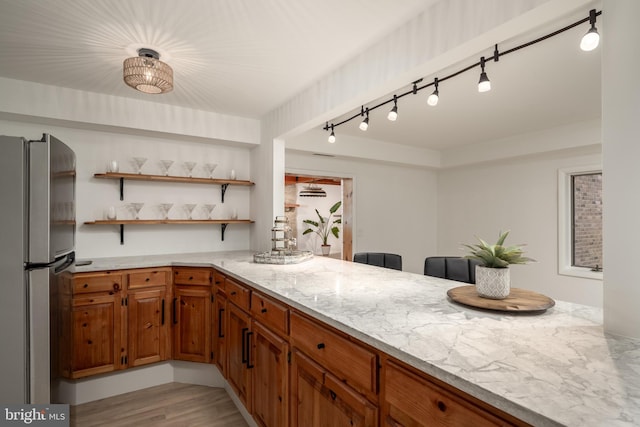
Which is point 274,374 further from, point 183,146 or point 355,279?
point 183,146

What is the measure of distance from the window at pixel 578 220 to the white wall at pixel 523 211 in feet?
0.25

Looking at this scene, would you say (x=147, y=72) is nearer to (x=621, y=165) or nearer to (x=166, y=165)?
(x=166, y=165)

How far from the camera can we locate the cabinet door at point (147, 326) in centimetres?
263

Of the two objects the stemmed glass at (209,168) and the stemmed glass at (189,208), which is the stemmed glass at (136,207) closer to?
the stemmed glass at (189,208)

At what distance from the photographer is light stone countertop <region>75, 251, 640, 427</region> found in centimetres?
68

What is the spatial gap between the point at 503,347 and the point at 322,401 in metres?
0.73

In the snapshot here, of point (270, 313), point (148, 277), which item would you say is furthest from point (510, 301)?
point (148, 277)

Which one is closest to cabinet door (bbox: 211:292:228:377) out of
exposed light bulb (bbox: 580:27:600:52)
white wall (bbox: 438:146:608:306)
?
exposed light bulb (bbox: 580:27:600:52)

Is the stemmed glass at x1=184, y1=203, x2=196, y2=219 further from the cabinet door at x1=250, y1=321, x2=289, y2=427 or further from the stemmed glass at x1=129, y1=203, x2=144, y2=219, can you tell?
the cabinet door at x1=250, y1=321, x2=289, y2=427

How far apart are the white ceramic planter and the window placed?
3.41m

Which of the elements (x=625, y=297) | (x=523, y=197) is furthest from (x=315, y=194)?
(x=625, y=297)

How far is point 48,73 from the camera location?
96.0 inches

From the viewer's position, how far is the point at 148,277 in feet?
8.85

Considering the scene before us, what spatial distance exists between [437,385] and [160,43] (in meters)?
2.29
